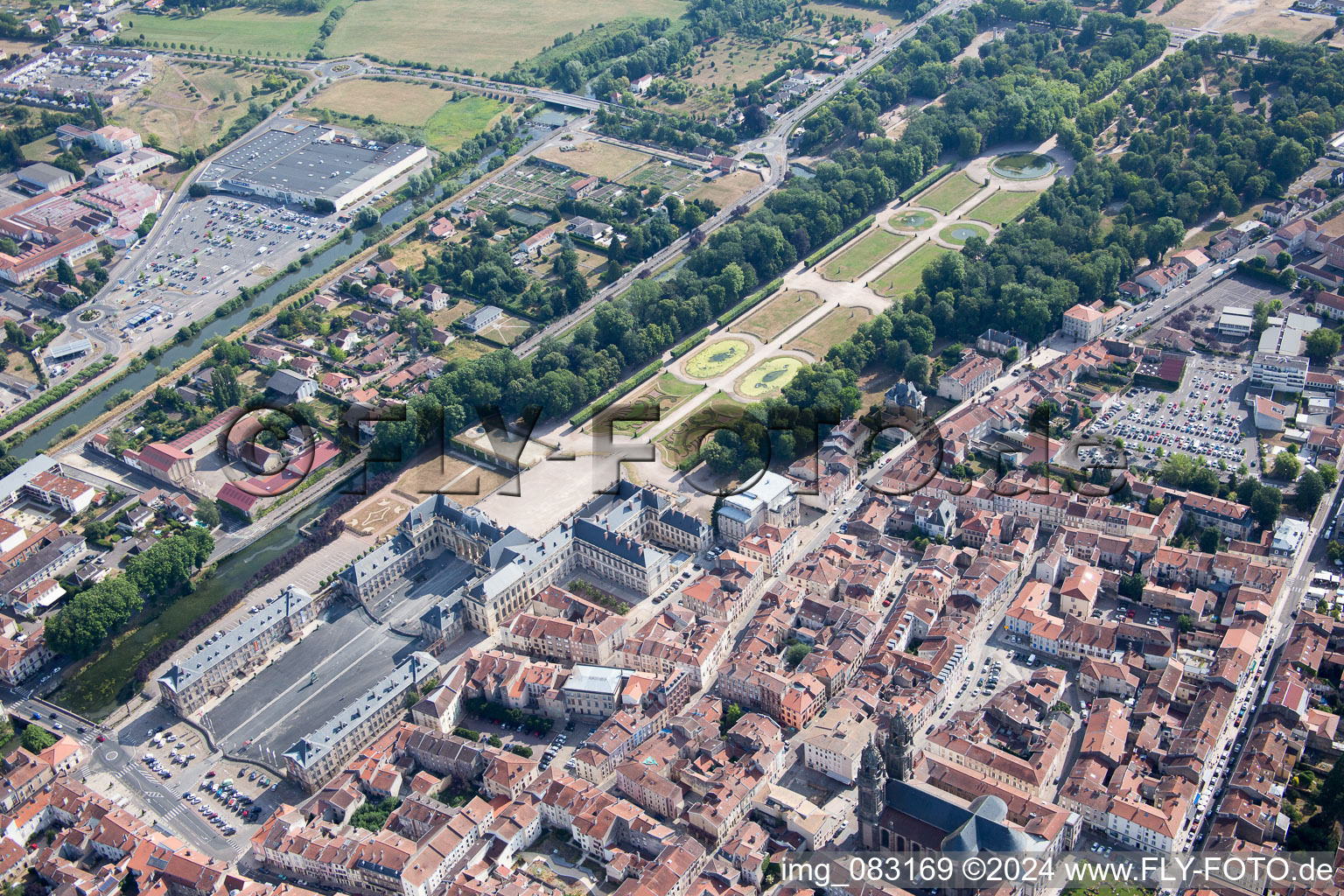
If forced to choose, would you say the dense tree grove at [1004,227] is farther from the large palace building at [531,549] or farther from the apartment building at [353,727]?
the apartment building at [353,727]

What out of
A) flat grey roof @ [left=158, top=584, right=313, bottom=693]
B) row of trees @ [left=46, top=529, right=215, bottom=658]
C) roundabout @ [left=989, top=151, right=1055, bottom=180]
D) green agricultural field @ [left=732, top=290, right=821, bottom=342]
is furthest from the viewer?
roundabout @ [left=989, top=151, right=1055, bottom=180]

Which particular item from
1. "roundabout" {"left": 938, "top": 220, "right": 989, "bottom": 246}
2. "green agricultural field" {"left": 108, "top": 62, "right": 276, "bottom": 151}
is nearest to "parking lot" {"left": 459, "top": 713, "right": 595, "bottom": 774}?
"roundabout" {"left": 938, "top": 220, "right": 989, "bottom": 246}

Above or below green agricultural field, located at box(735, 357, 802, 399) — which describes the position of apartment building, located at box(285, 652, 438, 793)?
above

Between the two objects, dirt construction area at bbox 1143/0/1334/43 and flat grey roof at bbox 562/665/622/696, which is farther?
dirt construction area at bbox 1143/0/1334/43

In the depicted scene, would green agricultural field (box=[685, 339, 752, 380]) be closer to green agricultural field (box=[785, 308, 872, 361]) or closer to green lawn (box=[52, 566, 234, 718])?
green agricultural field (box=[785, 308, 872, 361])

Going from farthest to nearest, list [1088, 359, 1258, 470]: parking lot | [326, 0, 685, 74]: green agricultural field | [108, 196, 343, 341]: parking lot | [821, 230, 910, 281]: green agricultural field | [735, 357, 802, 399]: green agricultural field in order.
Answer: [326, 0, 685, 74]: green agricultural field, [108, 196, 343, 341]: parking lot, [821, 230, 910, 281]: green agricultural field, [735, 357, 802, 399]: green agricultural field, [1088, 359, 1258, 470]: parking lot

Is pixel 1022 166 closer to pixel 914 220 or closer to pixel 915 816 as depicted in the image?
pixel 914 220

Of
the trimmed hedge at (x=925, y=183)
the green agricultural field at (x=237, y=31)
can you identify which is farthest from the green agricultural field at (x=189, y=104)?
the trimmed hedge at (x=925, y=183)

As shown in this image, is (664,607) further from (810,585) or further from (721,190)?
(721,190)

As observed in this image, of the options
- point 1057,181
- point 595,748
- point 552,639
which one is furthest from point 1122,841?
point 1057,181
